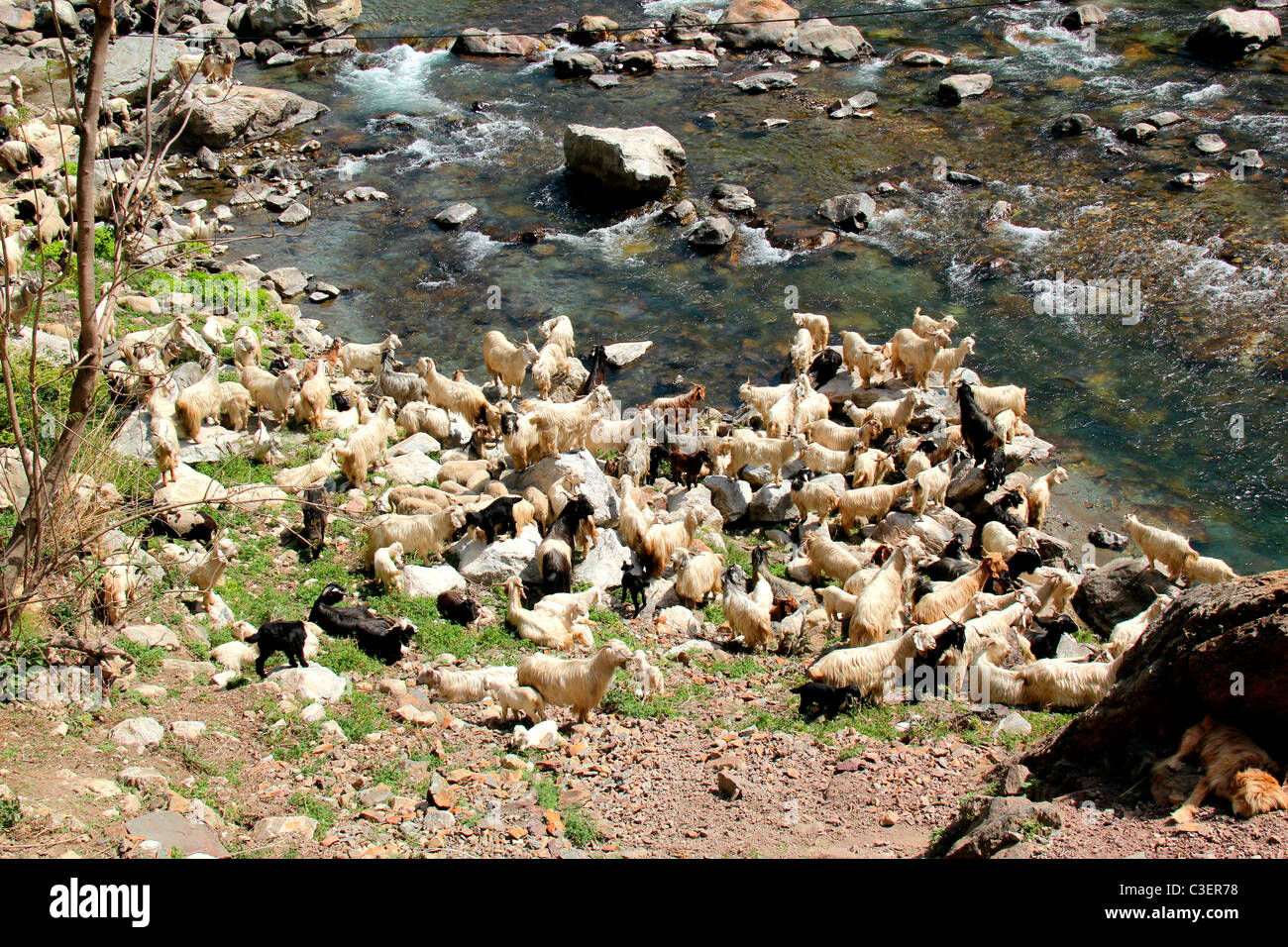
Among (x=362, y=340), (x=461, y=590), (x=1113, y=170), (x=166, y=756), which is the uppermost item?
(x=1113, y=170)

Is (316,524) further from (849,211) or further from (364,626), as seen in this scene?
(849,211)

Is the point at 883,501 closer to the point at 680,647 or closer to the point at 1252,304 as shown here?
the point at 680,647

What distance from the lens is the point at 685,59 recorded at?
2767cm

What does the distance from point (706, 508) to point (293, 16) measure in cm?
2497

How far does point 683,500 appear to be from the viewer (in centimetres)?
1245

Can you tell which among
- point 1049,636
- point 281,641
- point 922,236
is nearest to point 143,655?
point 281,641

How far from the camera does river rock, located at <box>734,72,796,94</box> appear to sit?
26.0 m

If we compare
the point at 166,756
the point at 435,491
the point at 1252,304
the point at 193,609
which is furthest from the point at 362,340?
the point at 1252,304

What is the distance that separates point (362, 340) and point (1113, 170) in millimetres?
15389

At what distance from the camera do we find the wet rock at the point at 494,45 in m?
28.6

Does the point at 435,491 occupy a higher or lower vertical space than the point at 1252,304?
lower

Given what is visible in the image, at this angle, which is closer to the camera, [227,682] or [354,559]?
[227,682]

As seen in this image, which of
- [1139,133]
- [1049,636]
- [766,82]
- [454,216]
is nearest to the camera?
[1049,636]

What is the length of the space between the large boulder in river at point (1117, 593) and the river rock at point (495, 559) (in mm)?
5932
